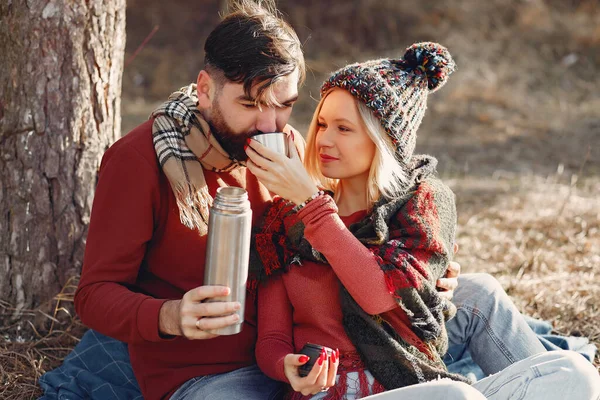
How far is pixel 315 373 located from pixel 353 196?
2.97 feet

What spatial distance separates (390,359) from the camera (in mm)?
2766

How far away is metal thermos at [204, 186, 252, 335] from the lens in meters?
2.35

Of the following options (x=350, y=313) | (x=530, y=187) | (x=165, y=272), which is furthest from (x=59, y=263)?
(x=530, y=187)

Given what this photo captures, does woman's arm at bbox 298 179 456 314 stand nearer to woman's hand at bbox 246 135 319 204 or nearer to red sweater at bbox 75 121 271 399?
woman's hand at bbox 246 135 319 204

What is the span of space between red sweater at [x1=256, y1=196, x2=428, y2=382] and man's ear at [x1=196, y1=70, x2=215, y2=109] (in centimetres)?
59

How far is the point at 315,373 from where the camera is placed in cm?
241

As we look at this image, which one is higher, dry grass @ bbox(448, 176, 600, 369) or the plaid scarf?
the plaid scarf

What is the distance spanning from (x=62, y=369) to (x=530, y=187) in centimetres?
471

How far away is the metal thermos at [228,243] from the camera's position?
2354 mm

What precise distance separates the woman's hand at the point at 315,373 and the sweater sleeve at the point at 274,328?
0.14 m

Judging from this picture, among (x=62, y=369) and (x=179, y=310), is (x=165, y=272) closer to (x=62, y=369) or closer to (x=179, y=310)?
(x=179, y=310)

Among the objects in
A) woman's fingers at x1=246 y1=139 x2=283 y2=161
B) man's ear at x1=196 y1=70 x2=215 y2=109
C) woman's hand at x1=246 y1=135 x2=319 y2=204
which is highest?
man's ear at x1=196 y1=70 x2=215 y2=109

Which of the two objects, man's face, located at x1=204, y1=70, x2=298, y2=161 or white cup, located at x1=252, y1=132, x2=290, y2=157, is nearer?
white cup, located at x1=252, y1=132, x2=290, y2=157

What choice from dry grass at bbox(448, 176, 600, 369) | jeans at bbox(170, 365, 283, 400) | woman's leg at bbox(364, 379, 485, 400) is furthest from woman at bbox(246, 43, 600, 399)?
dry grass at bbox(448, 176, 600, 369)
